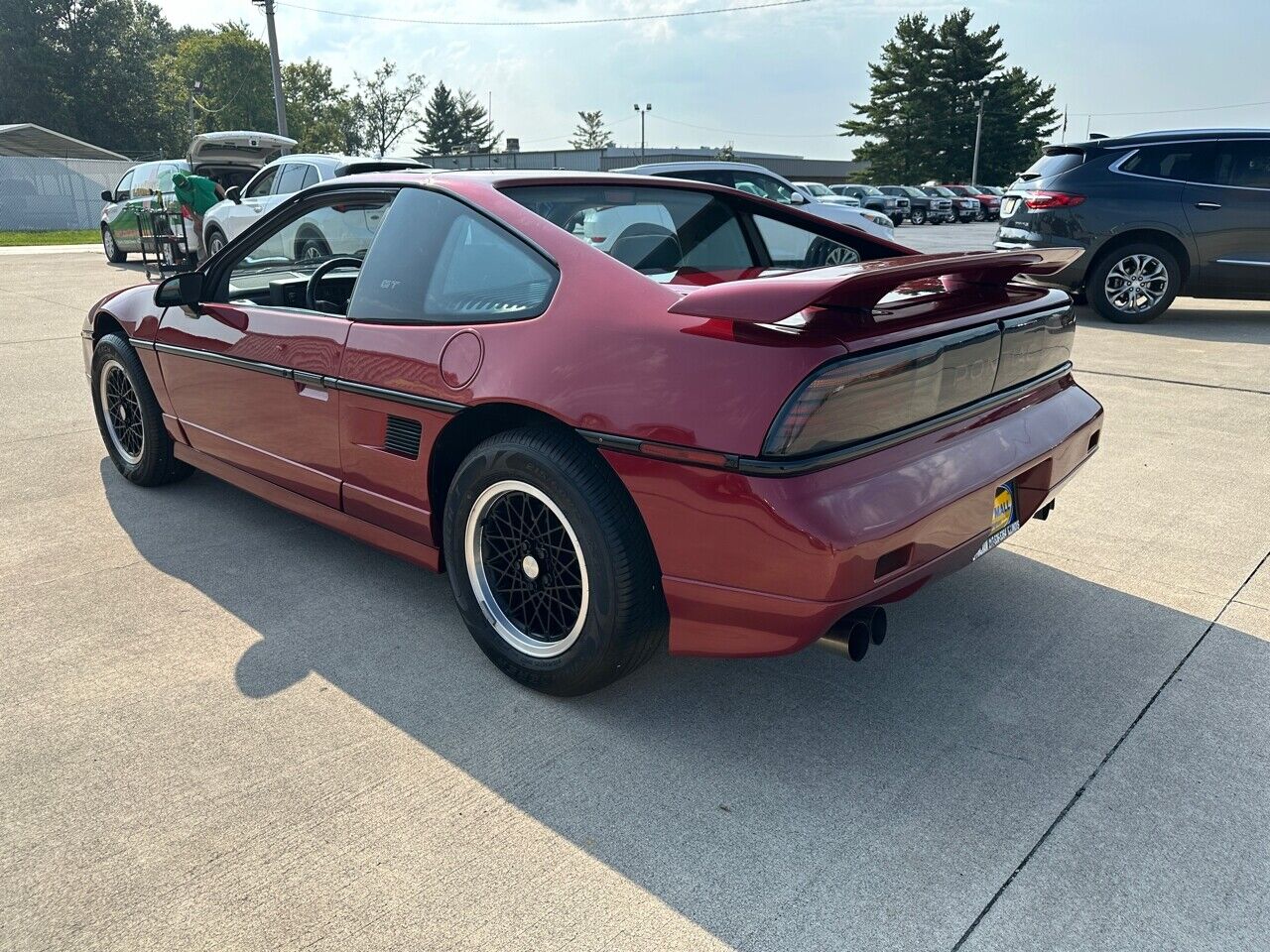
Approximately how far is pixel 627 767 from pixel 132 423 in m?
3.38

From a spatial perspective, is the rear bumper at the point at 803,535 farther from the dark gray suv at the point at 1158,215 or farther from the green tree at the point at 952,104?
the green tree at the point at 952,104

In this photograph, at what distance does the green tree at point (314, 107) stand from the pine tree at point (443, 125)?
21.2 meters

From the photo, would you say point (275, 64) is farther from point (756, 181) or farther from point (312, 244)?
point (312, 244)

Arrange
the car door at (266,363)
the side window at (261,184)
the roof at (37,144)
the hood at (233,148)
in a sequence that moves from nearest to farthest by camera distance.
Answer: the car door at (266,363) < the side window at (261,184) < the hood at (233,148) < the roof at (37,144)

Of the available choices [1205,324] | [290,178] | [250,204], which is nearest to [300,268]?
[290,178]

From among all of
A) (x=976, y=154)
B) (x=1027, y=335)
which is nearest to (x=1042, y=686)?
(x=1027, y=335)

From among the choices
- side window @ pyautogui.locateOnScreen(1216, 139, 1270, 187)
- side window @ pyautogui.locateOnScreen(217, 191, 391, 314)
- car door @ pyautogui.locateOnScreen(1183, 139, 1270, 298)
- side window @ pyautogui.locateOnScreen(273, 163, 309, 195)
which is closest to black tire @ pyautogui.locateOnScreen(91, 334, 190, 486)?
side window @ pyautogui.locateOnScreen(217, 191, 391, 314)

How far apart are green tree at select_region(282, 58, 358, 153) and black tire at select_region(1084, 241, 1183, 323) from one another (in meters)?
74.3

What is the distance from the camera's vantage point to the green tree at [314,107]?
247 feet

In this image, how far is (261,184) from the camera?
1220 cm

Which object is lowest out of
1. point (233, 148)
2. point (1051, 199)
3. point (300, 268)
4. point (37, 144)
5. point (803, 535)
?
point (803, 535)

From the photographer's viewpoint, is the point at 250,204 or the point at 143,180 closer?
the point at 250,204

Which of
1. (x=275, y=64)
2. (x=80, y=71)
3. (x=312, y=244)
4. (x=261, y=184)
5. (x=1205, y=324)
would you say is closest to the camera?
(x=312, y=244)

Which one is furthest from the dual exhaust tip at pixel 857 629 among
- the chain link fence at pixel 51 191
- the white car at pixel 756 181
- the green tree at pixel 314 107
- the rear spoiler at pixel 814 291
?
the green tree at pixel 314 107
